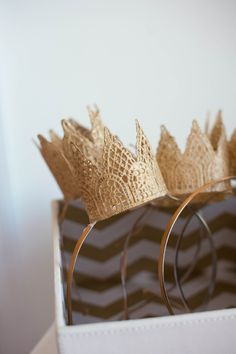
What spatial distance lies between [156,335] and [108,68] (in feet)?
2.28

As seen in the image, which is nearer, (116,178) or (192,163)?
(116,178)

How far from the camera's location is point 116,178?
60 centimetres

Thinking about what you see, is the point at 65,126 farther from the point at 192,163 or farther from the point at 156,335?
the point at 156,335

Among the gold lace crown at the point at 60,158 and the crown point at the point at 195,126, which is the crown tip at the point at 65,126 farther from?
the crown point at the point at 195,126

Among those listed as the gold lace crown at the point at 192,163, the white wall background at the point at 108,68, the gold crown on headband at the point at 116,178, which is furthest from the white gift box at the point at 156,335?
the white wall background at the point at 108,68

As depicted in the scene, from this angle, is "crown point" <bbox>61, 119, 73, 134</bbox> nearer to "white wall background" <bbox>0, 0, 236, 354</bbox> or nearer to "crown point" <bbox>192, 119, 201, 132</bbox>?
"crown point" <bbox>192, 119, 201, 132</bbox>

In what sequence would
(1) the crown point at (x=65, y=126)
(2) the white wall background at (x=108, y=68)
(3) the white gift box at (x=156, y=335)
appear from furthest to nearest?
(2) the white wall background at (x=108, y=68), (1) the crown point at (x=65, y=126), (3) the white gift box at (x=156, y=335)

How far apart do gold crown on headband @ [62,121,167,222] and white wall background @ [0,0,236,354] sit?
46 centimetres

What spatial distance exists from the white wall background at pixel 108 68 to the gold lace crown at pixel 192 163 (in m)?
0.32

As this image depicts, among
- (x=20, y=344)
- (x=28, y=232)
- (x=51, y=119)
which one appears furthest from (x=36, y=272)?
(x=51, y=119)

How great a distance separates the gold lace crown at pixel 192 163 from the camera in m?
0.72

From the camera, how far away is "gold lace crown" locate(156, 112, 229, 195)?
0.72m

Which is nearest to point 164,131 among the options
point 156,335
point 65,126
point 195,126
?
point 195,126

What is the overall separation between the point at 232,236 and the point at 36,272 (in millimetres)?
537
